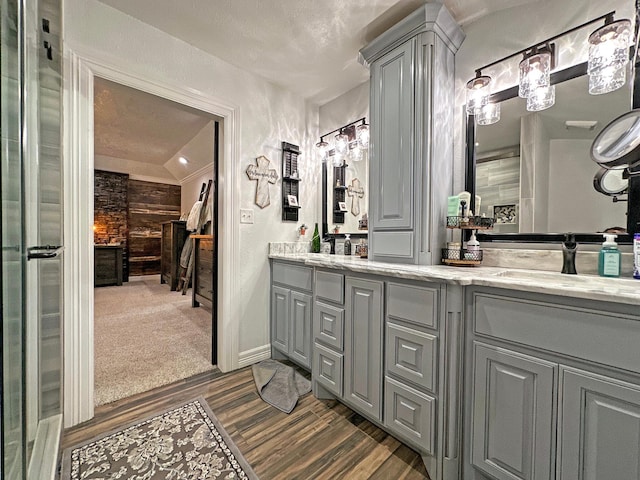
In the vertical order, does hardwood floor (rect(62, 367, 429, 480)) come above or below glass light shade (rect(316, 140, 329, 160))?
below

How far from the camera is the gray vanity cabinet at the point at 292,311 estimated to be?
6.61 feet

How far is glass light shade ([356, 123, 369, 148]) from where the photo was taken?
2.30 metres

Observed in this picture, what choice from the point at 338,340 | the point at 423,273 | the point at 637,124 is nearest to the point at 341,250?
the point at 338,340

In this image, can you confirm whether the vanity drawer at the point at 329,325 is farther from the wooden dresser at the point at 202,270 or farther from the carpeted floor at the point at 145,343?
the wooden dresser at the point at 202,270

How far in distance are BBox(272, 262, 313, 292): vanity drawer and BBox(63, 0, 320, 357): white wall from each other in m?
0.13

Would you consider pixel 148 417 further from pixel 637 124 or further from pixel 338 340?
pixel 637 124

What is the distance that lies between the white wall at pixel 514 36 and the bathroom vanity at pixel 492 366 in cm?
92

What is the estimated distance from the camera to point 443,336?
1172 mm

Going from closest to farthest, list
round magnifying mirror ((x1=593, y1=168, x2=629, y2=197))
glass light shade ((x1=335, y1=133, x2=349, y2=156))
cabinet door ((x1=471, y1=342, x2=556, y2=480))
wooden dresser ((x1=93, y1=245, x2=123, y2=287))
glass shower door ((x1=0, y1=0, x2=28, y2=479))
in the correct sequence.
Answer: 1. glass shower door ((x1=0, y1=0, x2=28, y2=479))
2. cabinet door ((x1=471, y1=342, x2=556, y2=480))
3. round magnifying mirror ((x1=593, y1=168, x2=629, y2=197))
4. glass light shade ((x1=335, y1=133, x2=349, y2=156))
5. wooden dresser ((x1=93, y1=245, x2=123, y2=287))

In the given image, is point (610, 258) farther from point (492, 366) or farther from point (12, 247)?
point (12, 247)

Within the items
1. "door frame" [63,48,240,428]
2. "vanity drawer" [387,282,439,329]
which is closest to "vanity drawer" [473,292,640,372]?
"vanity drawer" [387,282,439,329]

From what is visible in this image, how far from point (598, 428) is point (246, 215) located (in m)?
2.22

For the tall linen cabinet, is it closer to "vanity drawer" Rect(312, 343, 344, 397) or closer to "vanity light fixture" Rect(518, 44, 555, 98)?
"vanity light fixture" Rect(518, 44, 555, 98)

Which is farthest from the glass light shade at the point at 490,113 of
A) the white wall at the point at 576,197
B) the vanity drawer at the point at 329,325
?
the vanity drawer at the point at 329,325
